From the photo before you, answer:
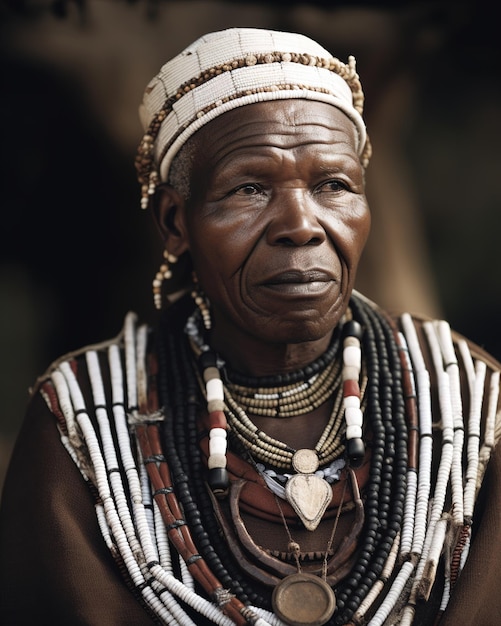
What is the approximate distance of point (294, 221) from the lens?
8.83ft

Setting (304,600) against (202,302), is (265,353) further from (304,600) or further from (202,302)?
(304,600)

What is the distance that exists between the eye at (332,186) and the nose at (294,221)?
66 mm

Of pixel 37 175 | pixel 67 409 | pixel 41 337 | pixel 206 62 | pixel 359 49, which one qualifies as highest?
pixel 359 49

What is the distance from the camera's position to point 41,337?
5039 millimetres

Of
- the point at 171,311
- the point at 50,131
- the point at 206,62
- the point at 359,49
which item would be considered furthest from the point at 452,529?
the point at 50,131

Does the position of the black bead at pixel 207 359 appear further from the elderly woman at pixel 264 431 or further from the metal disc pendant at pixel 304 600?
the metal disc pendant at pixel 304 600

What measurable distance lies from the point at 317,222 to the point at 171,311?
2.46 ft

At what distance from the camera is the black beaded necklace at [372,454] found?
2621 millimetres

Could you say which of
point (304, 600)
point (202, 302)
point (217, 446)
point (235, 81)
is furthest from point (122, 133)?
point (304, 600)

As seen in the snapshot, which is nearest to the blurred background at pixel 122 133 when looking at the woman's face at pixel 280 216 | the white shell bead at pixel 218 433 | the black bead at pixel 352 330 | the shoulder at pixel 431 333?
the shoulder at pixel 431 333

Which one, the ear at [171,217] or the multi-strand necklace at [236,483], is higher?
the ear at [171,217]

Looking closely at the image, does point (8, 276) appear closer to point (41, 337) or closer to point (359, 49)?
point (41, 337)

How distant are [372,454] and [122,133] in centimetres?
249

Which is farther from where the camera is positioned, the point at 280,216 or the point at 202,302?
the point at 202,302
